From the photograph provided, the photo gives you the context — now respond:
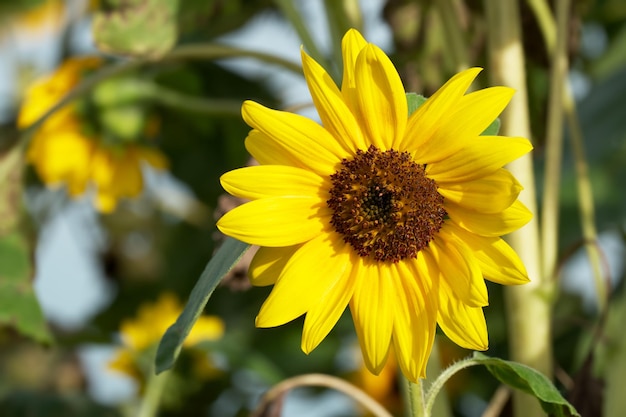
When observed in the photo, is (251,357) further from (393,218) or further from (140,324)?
(393,218)

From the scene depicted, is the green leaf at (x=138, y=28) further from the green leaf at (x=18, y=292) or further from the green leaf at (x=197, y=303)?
the green leaf at (x=197, y=303)

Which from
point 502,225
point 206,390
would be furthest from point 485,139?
point 206,390

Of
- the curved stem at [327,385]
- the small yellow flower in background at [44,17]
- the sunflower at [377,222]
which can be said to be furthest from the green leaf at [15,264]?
the small yellow flower in background at [44,17]

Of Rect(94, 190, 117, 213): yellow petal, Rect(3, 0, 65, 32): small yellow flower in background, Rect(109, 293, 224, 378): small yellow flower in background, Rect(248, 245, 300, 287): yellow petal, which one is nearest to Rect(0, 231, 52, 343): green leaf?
Rect(94, 190, 117, 213): yellow petal

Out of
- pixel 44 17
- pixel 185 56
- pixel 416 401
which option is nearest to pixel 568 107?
pixel 185 56

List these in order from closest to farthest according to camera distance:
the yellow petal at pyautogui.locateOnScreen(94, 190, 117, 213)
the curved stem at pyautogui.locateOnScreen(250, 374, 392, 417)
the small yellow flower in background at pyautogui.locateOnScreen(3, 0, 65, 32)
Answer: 1. the curved stem at pyautogui.locateOnScreen(250, 374, 392, 417)
2. the yellow petal at pyautogui.locateOnScreen(94, 190, 117, 213)
3. the small yellow flower in background at pyautogui.locateOnScreen(3, 0, 65, 32)

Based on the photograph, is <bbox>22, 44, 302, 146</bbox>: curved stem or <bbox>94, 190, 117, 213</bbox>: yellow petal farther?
<bbox>94, 190, 117, 213</bbox>: yellow petal

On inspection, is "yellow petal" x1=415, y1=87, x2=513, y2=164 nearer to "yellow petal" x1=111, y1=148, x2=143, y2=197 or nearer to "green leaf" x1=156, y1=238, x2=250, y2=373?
"green leaf" x1=156, y1=238, x2=250, y2=373
